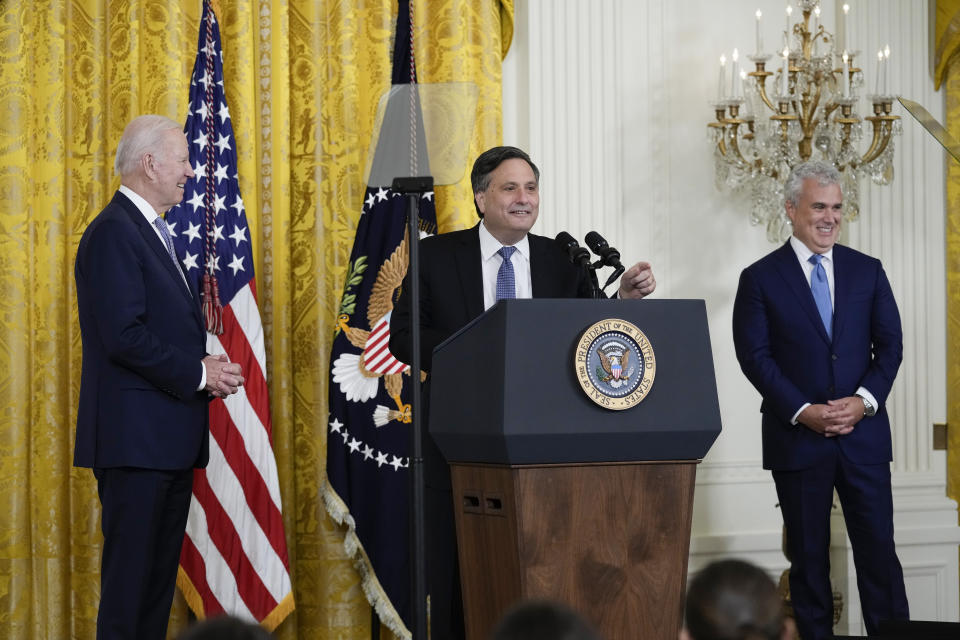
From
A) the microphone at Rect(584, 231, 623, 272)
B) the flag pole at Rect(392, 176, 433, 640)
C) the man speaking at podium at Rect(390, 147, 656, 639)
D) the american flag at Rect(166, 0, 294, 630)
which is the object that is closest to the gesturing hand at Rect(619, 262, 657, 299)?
the microphone at Rect(584, 231, 623, 272)

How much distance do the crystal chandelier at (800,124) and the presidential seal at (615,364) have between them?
250 cm

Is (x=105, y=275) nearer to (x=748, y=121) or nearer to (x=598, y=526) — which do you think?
(x=598, y=526)

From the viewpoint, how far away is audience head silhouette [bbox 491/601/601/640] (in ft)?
3.74

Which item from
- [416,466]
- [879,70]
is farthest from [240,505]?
[879,70]

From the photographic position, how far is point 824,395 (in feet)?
12.3

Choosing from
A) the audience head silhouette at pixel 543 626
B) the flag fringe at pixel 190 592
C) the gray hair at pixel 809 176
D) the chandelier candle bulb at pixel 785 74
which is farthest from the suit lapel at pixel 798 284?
the audience head silhouette at pixel 543 626

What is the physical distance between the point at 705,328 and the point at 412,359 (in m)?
0.66

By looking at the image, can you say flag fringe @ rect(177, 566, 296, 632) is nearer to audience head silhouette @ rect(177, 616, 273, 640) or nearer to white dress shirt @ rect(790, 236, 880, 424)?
white dress shirt @ rect(790, 236, 880, 424)

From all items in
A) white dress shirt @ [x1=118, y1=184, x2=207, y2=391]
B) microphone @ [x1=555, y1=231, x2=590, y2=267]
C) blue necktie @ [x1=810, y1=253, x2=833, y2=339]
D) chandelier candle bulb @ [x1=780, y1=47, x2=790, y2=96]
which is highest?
chandelier candle bulb @ [x1=780, y1=47, x2=790, y2=96]

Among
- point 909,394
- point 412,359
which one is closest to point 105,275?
point 412,359

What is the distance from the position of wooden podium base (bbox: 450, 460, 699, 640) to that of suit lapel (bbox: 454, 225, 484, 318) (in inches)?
27.4

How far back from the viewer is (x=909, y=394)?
16.8 ft

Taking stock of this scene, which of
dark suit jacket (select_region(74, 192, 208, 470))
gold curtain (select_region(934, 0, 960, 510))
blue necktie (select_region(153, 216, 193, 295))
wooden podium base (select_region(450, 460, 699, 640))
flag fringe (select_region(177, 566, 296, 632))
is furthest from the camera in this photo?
gold curtain (select_region(934, 0, 960, 510))

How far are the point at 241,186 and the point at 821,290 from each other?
2.30 metres
